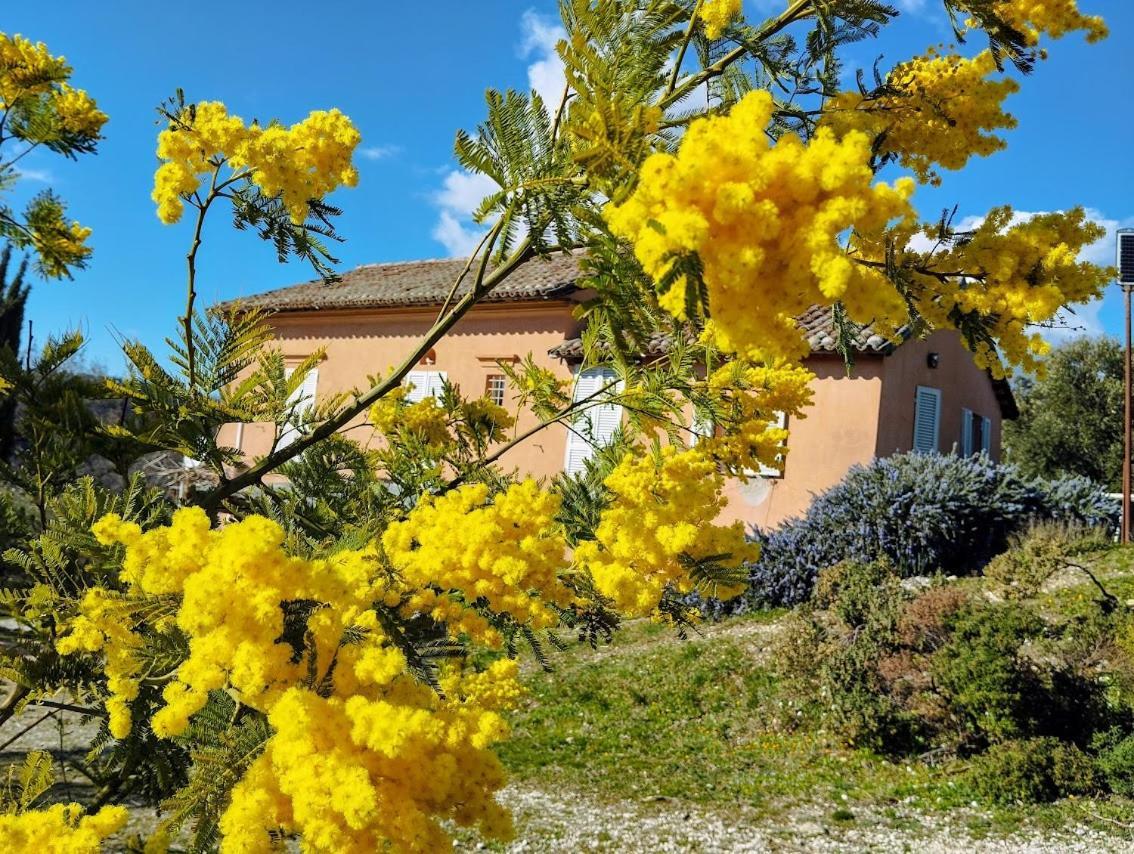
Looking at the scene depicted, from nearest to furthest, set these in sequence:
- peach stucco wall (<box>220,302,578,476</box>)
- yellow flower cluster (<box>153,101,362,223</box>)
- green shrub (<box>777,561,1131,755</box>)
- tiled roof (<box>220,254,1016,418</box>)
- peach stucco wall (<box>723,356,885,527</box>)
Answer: yellow flower cluster (<box>153,101,362,223</box>) → green shrub (<box>777,561,1131,755</box>) → tiled roof (<box>220,254,1016,418</box>) → peach stucco wall (<box>723,356,885,527</box>) → peach stucco wall (<box>220,302,578,476</box>)

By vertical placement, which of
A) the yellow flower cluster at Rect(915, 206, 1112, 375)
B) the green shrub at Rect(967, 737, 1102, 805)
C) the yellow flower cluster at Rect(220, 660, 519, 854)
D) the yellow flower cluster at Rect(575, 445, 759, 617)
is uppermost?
the yellow flower cluster at Rect(915, 206, 1112, 375)

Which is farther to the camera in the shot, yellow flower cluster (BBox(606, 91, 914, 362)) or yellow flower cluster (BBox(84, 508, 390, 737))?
yellow flower cluster (BBox(84, 508, 390, 737))

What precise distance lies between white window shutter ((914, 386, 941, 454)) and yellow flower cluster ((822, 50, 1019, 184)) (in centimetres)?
1214

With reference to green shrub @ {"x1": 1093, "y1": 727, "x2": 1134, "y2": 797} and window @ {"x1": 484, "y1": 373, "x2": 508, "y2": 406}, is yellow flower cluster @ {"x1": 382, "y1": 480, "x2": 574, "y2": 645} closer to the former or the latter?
green shrub @ {"x1": 1093, "y1": 727, "x2": 1134, "y2": 797}

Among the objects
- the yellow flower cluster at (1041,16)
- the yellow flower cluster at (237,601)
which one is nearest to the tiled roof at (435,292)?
the yellow flower cluster at (1041,16)

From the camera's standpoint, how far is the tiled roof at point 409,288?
15070mm

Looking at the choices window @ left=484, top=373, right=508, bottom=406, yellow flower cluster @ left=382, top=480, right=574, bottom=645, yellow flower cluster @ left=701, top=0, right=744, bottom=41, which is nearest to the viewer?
yellow flower cluster @ left=382, top=480, right=574, bottom=645

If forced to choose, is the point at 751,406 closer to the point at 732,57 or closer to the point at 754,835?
the point at 732,57

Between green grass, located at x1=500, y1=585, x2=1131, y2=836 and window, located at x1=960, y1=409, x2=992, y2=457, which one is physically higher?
window, located at x1=960, y1=409, x2=992, y2=457

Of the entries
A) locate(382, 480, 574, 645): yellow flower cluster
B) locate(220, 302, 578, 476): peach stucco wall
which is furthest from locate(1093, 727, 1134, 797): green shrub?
locate(220, 302, 578, 476): peach stucco wall

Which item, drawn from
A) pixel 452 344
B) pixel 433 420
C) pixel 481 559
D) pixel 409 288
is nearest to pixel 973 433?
pixel 452 344

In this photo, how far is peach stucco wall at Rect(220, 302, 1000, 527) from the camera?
12797 millimetres

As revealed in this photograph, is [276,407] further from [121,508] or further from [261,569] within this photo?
[261,569]

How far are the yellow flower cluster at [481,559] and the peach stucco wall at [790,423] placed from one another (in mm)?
7860
